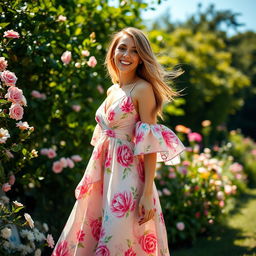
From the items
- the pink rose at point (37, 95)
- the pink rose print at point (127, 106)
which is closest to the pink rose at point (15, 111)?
the pink rose print at point (127, 106)

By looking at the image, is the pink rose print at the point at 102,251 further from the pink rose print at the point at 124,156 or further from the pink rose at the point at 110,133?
the pink rose at the point at 110,133

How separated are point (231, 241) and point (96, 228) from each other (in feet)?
7.53

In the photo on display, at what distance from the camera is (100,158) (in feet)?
7.95

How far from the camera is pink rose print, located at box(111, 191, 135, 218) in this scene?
2.20m

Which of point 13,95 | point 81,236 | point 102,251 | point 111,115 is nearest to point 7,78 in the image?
point 13,95

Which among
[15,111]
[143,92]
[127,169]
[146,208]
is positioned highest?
[143,92]

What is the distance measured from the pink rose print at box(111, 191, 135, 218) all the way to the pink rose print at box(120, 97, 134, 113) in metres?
0.50

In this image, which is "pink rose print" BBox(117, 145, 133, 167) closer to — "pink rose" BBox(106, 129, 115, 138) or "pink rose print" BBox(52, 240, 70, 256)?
"pink rose" BBox(106, 129, 115, 138)

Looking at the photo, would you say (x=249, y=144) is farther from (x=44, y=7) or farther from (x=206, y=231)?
(x=44, y=7)

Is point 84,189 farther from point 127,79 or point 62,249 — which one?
point 127,79

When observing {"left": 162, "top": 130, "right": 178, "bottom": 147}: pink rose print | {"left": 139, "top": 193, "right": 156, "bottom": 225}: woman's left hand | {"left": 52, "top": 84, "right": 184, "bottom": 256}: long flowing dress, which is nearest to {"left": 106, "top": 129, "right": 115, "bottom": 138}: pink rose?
{"left": 52, "top": 84, "right": 184, "bottom": 256}: long flowing dress

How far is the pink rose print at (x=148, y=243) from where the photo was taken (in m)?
2.25

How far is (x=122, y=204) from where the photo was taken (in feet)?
7.25

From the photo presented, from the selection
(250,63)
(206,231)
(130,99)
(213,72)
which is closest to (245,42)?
(250,63)
